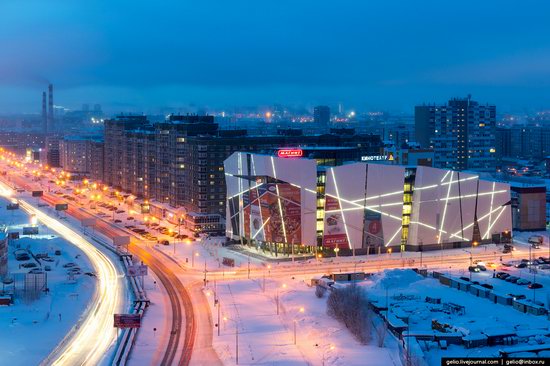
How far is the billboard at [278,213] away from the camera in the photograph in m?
48.7

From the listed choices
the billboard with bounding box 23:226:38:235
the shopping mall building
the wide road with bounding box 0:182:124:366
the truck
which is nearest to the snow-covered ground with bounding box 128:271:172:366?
the wide road with bounding box 0:182:124:366

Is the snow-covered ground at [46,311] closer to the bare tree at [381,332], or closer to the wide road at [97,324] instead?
the wide road at [97,324]

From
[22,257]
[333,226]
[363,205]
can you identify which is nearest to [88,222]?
[22,257]

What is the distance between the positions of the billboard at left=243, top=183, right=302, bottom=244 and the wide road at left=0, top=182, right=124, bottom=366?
10084 millimetres

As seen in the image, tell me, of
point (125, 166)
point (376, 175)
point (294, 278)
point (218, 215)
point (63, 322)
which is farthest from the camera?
point (125, 166)

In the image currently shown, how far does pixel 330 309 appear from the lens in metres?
34.2

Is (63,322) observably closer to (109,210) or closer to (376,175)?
(376,175)

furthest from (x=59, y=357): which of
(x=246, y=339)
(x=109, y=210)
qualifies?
(x=109, y=210)

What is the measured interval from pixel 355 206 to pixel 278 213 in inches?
199

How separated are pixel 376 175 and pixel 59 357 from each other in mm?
26726

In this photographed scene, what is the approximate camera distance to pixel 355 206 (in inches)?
1945

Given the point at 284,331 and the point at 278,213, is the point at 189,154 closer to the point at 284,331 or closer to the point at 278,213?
the point at 278,213

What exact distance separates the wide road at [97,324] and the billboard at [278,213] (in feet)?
33.1

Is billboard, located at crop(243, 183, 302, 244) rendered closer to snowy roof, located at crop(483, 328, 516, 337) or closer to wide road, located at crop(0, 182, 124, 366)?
wide road, located at crop(0, 182, 124, 366)
